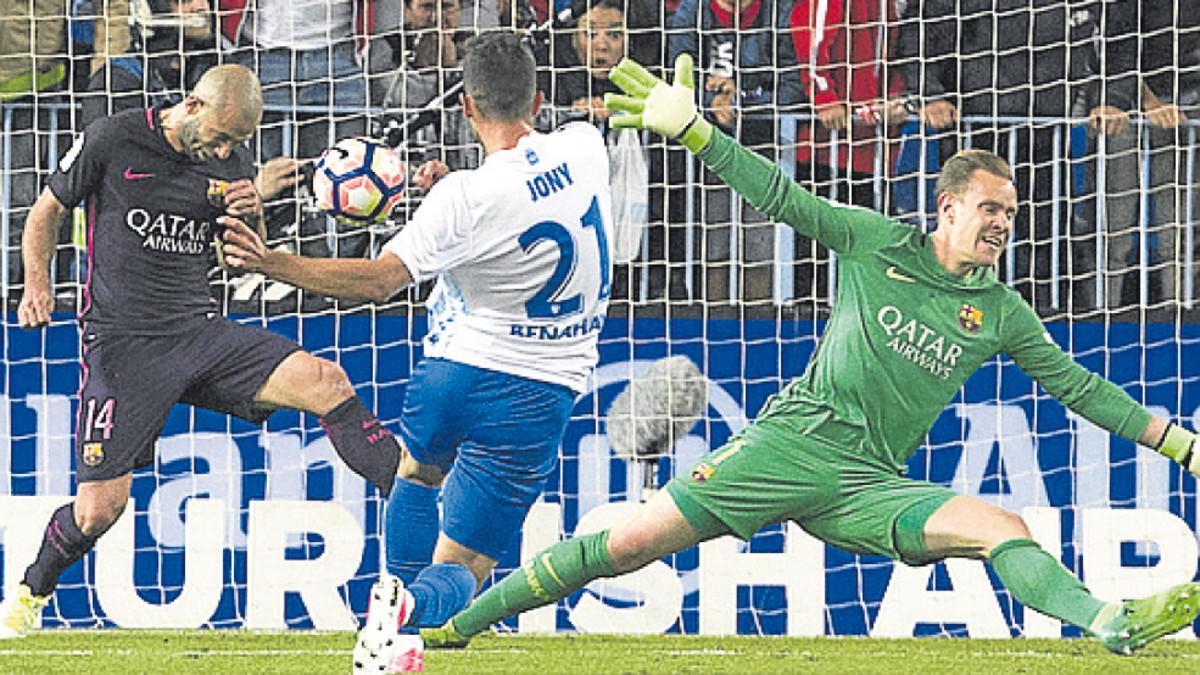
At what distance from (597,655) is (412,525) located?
83 cm

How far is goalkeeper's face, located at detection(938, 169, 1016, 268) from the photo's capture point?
24.0ft

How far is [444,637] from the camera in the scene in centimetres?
757

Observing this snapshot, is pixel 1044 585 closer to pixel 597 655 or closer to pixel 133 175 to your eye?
pixel 597 655

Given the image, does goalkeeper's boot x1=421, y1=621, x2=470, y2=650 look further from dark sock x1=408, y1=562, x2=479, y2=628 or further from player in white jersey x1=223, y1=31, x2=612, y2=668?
dark sock x1=408, y1=562, x2=479, y2=628

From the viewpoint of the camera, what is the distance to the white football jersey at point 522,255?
22.8 ft

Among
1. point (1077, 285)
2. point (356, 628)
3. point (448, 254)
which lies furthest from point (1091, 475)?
point (448, 254)

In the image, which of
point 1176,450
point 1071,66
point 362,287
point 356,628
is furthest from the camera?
point 1071,66

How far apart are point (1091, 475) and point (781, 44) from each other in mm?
2151

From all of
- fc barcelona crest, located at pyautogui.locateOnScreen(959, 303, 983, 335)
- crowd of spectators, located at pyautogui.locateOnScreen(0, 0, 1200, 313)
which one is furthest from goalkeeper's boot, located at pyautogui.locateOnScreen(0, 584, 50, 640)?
fc barcelona crest, located at pyautogui.locateOnScreen(959, 303, 983, 335)

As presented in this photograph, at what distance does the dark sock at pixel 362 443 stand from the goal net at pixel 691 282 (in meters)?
1.06

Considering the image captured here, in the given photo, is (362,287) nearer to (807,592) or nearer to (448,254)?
(448,254)

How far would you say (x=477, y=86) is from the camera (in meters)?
7.17

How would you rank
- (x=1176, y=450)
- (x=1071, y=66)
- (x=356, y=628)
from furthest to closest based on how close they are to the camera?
(x=1071, y=66) → (x=356, y=628) → (x=1176, y=450)

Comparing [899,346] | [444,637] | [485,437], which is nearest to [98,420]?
[444,637]
